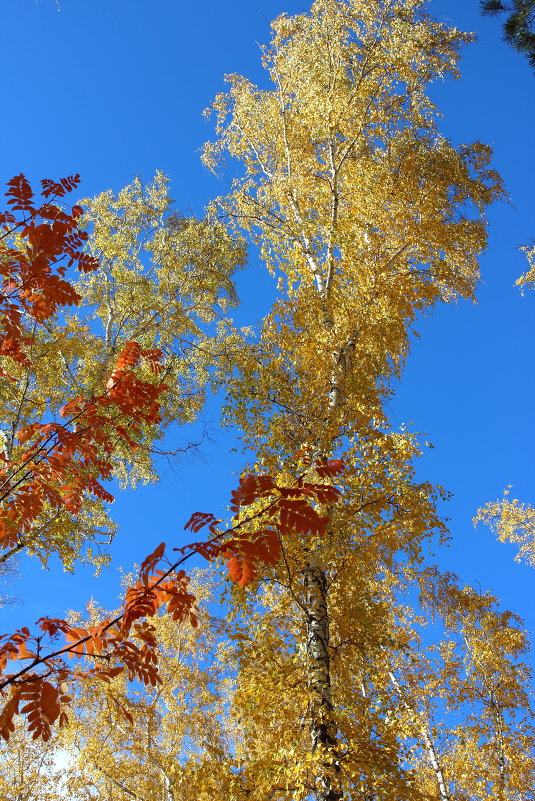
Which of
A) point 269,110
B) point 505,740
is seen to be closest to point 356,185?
point 269,110

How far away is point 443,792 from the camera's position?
950 centimetres

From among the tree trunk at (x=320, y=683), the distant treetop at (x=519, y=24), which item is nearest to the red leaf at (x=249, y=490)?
the tree trunk at (x=320, y=683)

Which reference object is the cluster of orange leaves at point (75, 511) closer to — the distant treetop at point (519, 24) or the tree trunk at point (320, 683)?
the tree trunk at point (320, 683)

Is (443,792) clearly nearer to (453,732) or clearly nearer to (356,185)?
(453,732)

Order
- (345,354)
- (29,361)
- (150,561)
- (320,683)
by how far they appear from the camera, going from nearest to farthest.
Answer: (150,561) < (29,361) < (320,683) < (345,354)

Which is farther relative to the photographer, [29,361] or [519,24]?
[519,24]

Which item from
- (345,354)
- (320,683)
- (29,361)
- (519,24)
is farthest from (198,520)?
(519,24)

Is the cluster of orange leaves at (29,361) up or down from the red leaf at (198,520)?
up

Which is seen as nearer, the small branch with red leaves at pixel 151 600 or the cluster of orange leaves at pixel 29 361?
the small branch with red leaves at pixel 151 600

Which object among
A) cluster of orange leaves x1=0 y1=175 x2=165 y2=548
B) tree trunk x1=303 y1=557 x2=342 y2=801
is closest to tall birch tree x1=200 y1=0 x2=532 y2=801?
tree trunk x1=303 y1=557 x2=342 y2=801

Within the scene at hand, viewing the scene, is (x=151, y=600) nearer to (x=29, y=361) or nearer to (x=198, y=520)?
(x=198, y=520)

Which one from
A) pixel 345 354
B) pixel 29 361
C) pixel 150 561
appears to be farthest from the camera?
pixel 345 354

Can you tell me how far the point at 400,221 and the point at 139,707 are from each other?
977 cm

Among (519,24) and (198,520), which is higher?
(519,24)
